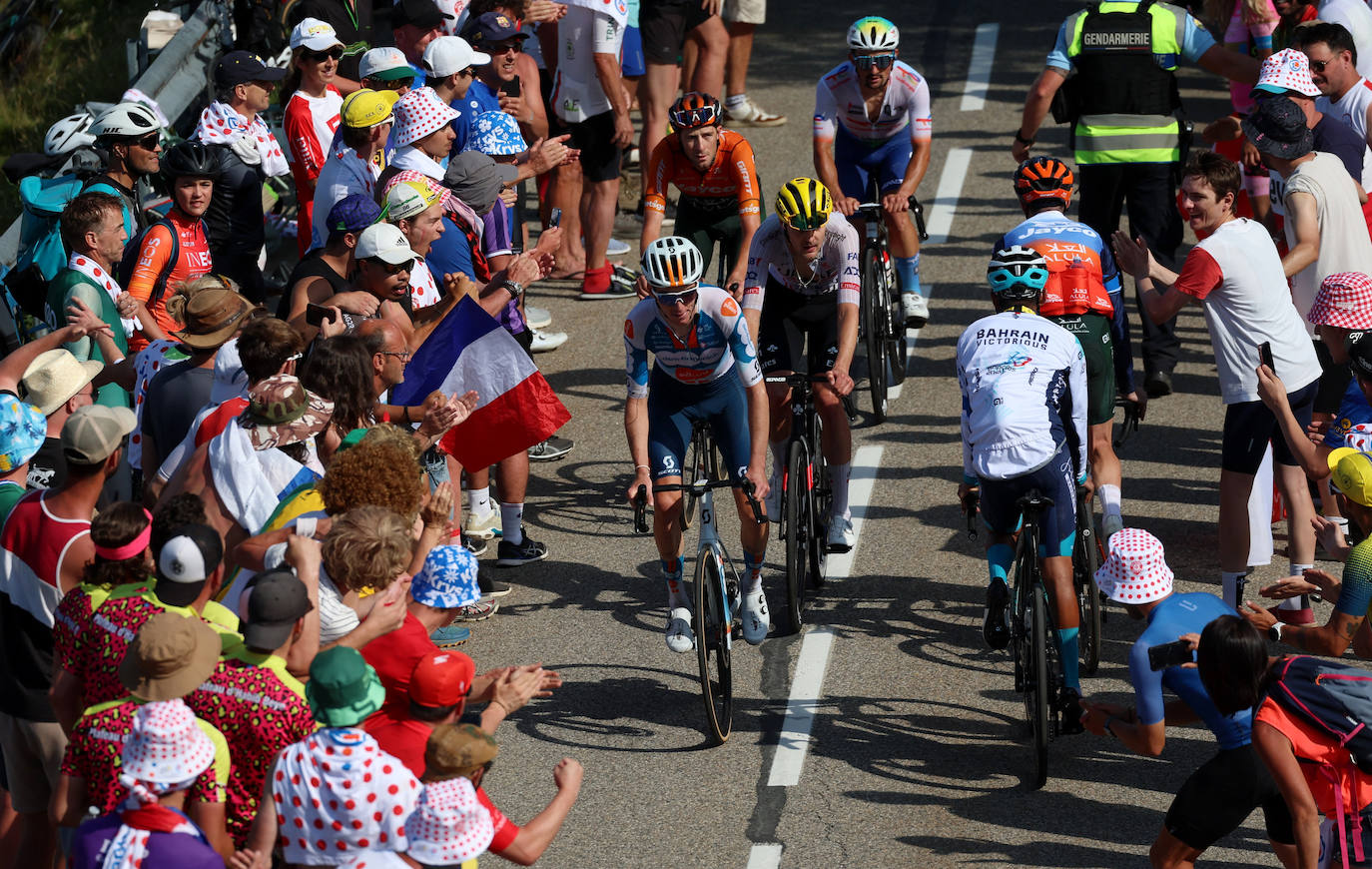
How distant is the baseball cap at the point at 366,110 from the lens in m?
9.24

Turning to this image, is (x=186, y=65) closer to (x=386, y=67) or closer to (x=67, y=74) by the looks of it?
(x=386, y=67)

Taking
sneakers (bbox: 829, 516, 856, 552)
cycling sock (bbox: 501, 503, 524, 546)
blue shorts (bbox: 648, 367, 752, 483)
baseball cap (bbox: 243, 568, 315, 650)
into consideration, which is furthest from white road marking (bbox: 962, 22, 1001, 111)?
baseball cap (bbox: 243, 568, 315, 650)

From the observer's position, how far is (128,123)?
335 inches

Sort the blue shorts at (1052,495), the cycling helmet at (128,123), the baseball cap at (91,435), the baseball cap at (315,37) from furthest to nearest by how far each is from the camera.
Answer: the baseball cap at (315,37)
the cycling helmet at (128,123)
the blue shorts at (1052,495)
the baseball cap at (91,435)

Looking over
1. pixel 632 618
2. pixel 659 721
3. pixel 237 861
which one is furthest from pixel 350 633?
pixel 632 618

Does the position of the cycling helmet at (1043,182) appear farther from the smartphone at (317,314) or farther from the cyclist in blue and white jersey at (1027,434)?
the smartphone at (317,314)

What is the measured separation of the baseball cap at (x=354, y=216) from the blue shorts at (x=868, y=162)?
170 inches

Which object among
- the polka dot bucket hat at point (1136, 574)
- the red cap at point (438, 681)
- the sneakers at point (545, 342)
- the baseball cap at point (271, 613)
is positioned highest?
the baseball cap at point (271, 613)

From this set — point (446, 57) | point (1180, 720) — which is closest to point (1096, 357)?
point (1180, 720)

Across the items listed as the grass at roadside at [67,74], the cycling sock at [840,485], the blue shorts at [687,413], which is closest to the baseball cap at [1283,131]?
the cycling sock at [840,485]

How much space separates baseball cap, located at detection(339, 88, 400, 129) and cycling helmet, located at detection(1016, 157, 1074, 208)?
3.60 metres

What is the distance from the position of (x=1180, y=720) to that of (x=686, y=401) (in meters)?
3.01

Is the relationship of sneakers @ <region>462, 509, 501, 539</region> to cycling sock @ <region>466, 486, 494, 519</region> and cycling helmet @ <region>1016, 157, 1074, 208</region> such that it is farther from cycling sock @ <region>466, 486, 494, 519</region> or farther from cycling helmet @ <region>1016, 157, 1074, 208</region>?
cycling helmet @ <region>1016, 157, 1074, 208</region>

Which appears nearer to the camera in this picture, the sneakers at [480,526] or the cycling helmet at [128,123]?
the cycling helmet at [128,123]
